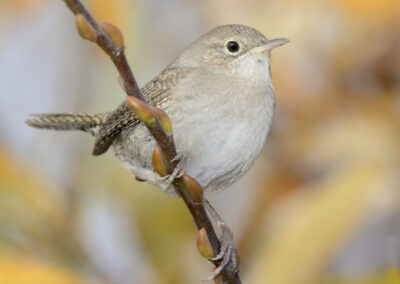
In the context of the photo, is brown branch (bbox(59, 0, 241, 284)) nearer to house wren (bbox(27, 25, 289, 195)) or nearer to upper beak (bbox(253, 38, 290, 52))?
house wren (bbox(27, 25, 289, 195))

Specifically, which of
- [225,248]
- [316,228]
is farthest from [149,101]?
[316,228]

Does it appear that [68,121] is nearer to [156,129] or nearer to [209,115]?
[209,115]

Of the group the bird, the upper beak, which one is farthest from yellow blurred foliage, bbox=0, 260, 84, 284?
the upper beak

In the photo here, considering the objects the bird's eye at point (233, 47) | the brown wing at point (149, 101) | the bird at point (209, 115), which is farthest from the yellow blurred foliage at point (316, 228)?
the bird's eye at point (233, 47)

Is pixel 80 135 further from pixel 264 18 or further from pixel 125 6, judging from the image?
pixel 264 18

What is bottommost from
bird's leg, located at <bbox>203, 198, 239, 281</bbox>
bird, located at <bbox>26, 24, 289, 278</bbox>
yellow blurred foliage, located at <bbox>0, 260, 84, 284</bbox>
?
bird's leg, located at <bbox>203, 198, 239, 281</bbox>

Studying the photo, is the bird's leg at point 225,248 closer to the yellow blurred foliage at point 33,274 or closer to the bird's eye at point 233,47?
the yellow blurred foliage at point 33,274
